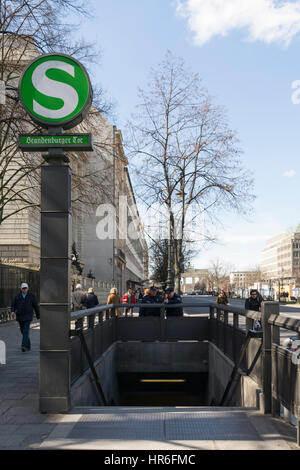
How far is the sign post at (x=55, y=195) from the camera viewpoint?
240 inches

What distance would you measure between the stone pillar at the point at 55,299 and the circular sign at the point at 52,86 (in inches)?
29.0

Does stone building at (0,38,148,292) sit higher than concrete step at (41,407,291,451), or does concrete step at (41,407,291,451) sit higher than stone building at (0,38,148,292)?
stone building at (0,38,148,292)

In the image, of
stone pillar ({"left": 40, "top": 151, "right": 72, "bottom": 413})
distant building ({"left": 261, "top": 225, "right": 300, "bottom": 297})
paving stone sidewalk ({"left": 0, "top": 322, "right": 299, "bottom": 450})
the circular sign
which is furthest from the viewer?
distant building ({"left": 261, "top": 225, "right": 300, "bottom": 297})

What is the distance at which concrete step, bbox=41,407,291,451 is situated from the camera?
459 centimetres

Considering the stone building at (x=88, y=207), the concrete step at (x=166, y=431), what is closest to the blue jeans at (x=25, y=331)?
the concrete step at (x=166, y=431)

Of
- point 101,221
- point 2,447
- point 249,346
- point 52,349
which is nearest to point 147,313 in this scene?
point 249,346

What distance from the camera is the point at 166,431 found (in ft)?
16.6

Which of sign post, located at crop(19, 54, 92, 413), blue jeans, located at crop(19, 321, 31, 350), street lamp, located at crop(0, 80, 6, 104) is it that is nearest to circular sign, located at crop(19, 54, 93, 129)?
sign post, located at crop(19, 54, 92, 413)

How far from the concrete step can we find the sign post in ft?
1.86

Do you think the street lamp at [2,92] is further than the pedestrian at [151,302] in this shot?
Yes

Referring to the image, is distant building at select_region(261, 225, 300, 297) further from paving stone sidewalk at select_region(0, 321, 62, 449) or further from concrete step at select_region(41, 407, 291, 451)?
concrete step at select_region(41, 407, 291, 451)

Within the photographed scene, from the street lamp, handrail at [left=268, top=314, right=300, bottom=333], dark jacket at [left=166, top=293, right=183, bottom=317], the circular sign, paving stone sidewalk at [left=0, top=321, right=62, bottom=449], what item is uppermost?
the street lamp

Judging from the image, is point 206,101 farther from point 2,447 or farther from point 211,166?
point 2,447

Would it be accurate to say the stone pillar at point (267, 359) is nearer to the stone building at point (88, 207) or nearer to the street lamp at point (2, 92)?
the street lamp at point (2, 92)
